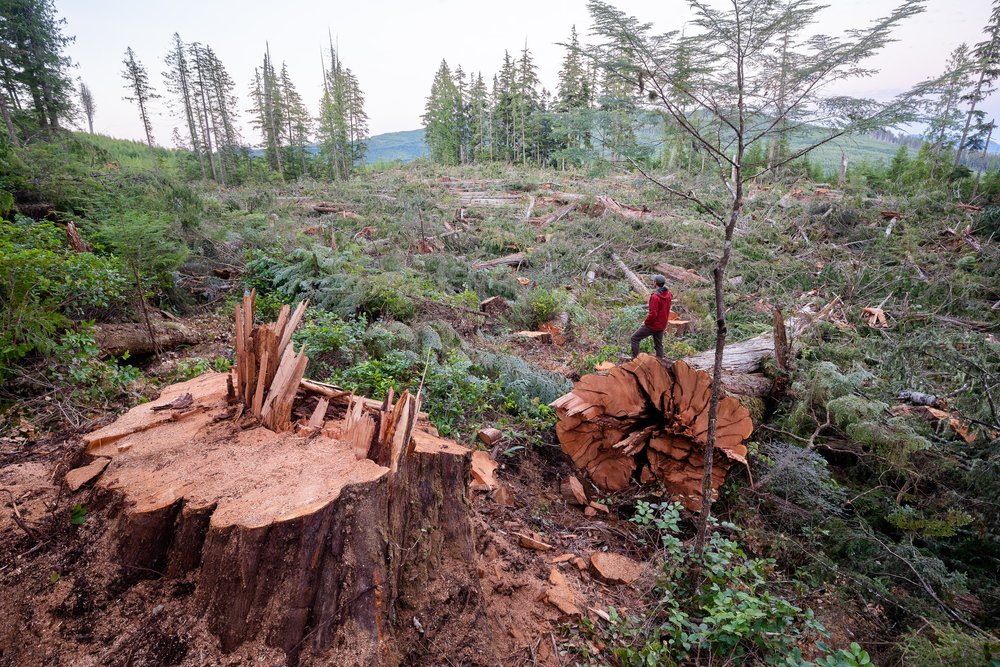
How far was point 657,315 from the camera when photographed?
5.67 m

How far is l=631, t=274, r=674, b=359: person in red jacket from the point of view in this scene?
5.54 metres

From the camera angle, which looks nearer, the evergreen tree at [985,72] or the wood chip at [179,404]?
the wood chip at [179,404]

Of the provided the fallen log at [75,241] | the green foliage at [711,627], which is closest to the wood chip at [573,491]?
the green foliage at [711,627]

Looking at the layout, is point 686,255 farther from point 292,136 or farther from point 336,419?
point 292,136

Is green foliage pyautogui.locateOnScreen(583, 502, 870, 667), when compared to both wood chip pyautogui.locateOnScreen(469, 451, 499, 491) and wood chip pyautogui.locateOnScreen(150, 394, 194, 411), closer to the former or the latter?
wood chip pyautogui.locateOnScreen(469, 451, 499, 491)

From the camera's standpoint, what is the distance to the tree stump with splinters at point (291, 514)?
5.44ft

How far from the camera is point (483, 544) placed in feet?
8.61

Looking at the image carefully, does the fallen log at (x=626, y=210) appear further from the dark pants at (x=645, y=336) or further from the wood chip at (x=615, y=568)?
the wood chip at (x=615, y=568)

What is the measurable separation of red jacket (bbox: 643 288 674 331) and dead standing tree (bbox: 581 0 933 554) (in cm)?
270

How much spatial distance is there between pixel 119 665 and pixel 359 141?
145 ft

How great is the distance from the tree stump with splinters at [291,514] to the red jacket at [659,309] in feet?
13.1

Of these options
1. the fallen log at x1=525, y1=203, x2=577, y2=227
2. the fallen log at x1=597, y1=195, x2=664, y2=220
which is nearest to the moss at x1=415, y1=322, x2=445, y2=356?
the fallen log at x1=597, y1=195, x2=664, y2=220

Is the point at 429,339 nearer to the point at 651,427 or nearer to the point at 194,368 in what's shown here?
the point at 194,368

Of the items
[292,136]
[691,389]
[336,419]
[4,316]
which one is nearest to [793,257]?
[691,389]
